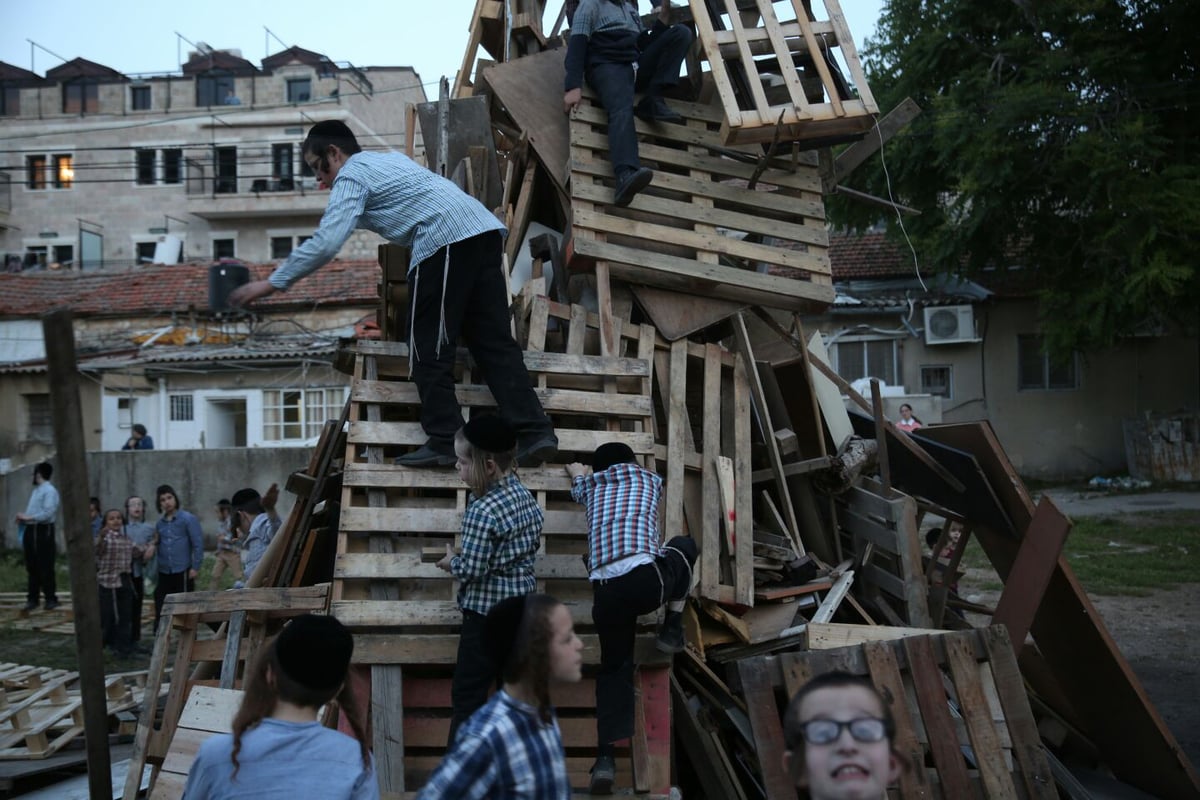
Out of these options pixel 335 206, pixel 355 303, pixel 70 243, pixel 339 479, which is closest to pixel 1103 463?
pixel 355 303

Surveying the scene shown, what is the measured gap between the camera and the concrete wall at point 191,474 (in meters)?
19.4

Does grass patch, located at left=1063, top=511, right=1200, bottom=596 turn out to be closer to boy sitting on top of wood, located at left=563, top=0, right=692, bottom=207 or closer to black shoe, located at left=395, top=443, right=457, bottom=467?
boy sitting on top of wood, located at left=563, top=0, right=692, bottom=207

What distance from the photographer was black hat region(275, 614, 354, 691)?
3.02 metres

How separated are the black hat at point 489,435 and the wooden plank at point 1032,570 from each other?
3.58 meters

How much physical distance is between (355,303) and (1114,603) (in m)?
20.1

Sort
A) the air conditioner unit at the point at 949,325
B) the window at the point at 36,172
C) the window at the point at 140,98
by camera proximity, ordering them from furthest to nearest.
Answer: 1. the window at the point at 36,172
2. the window at the point at 140,98
3. the air conditioner unit at the point at 949,325

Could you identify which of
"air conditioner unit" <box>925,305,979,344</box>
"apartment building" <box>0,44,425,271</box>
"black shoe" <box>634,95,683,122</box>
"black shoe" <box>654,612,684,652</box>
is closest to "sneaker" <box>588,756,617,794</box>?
"black shoe" <box>654,612,684,652</box>

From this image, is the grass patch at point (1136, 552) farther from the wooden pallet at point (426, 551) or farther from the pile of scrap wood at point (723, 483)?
the wooden pallet at point (426, 551)

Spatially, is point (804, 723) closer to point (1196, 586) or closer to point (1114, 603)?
point (1114, 603)

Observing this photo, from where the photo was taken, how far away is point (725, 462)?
22.0ft

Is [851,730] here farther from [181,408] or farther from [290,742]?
[181,408]

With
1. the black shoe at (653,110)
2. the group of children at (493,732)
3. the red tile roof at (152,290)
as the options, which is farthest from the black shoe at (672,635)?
the red tile roof at (152,290)

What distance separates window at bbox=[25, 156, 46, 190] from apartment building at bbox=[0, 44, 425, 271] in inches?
1.6

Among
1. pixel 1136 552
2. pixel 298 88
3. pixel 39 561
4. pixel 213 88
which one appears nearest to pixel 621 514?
pixel 1136 552
